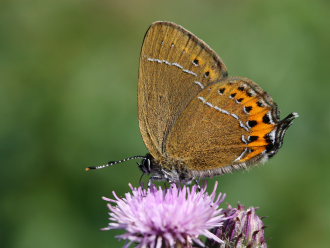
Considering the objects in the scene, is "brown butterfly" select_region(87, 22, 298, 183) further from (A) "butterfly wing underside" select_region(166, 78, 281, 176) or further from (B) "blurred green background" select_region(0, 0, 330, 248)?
(B) "blurred green background" select_region(0, 0, 330, 248)

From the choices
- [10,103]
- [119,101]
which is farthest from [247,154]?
[10,103]

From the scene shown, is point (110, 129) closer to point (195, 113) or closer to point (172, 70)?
point (195, 113)

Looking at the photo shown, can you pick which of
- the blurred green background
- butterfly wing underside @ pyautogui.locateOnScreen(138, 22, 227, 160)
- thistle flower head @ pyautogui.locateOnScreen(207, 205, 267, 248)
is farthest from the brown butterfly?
the blurred green background

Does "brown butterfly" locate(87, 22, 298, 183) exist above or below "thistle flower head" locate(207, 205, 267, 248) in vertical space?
above

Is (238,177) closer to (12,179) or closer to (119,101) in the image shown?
(119,101)

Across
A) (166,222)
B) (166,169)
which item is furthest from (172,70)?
(166,222)
